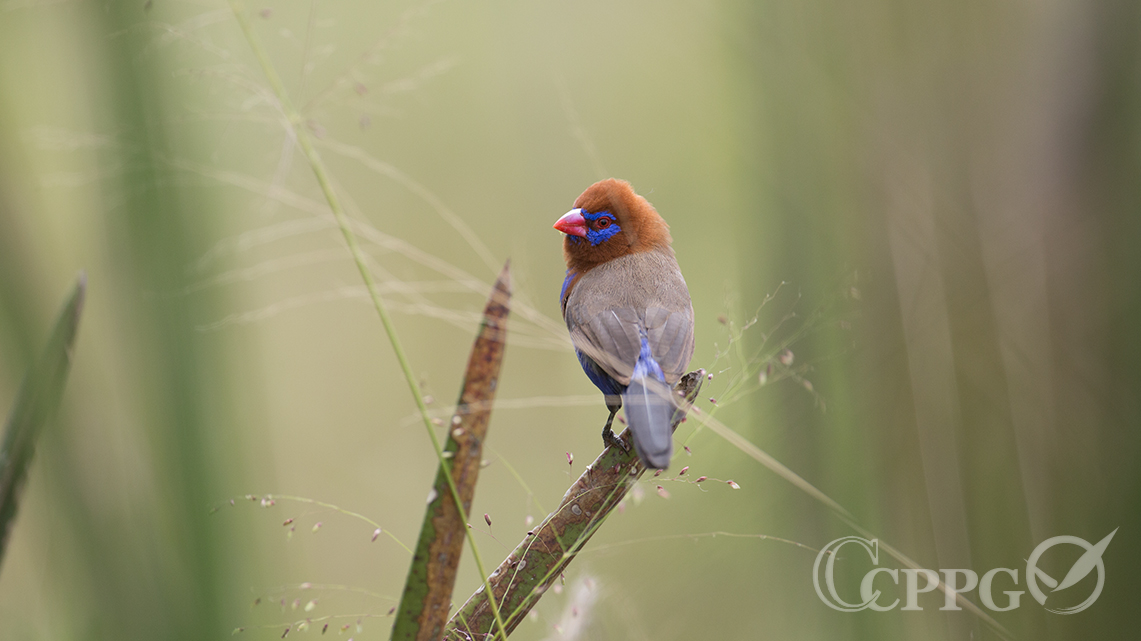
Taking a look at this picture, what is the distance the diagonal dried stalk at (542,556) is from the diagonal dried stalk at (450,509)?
0.11 m

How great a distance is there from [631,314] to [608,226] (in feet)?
1.02

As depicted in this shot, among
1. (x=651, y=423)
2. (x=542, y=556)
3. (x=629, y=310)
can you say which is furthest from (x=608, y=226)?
(x=542, y=556)

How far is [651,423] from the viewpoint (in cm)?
83

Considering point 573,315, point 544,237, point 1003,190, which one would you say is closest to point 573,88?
point 544,237

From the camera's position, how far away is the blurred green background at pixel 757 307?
0.66 metres

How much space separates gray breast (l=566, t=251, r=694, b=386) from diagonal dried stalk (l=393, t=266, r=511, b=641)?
0.53 metres

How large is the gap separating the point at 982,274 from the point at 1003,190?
0.36ft

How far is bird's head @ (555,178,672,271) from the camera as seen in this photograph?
1549 mm

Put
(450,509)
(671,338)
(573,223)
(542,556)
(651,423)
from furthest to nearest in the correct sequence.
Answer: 1. (573,223)
2. (671,338)
3. (651,423)
4. (542,556)
5. (450,509)

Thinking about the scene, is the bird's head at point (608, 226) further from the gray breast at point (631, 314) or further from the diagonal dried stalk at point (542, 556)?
the diagonal dried stalk at point (542, 556)

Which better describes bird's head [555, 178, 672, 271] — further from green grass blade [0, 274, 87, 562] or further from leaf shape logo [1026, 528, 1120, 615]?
green grass blade [0, 274, 87, 562]

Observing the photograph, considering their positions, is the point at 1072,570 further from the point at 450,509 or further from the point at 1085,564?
the point at 450,509

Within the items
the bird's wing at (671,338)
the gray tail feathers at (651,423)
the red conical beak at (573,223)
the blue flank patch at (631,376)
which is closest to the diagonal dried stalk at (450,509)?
the gray tail feathers at (651,423)

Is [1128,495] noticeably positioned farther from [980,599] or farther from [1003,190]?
[1003,190]
